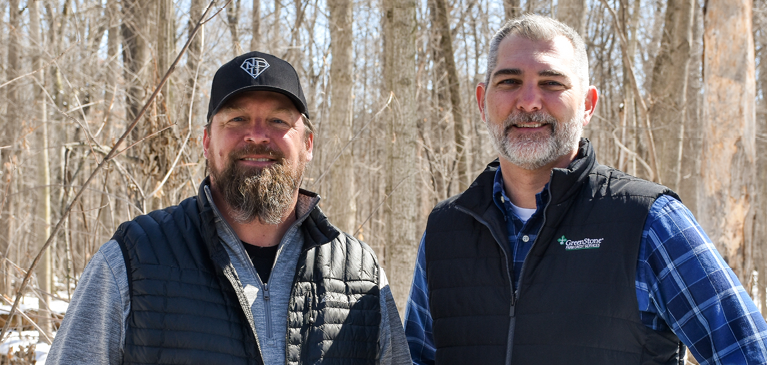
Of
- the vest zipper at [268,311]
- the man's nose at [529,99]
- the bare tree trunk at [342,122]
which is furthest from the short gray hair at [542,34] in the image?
the bare tree trunk at [342,122]

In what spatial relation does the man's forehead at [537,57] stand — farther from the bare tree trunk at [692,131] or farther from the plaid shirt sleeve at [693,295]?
the bare tree trunk at [692,131]

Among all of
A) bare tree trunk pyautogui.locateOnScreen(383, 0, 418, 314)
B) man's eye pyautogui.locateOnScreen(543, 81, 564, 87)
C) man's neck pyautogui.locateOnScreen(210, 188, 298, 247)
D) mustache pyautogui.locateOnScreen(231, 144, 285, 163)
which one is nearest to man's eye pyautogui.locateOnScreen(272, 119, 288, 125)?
mustache pyautogui.locateOnScreen(231, 144, 285, 163)

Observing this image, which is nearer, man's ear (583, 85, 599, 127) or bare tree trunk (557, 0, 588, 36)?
man's ear (583, 85, 599, 127)

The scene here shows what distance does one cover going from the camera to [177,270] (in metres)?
2.10

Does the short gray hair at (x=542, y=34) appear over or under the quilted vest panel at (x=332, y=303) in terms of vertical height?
over

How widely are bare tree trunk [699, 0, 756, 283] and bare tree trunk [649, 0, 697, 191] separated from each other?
5099 millimetres

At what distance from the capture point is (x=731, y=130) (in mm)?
5461

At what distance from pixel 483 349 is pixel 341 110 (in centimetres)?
466

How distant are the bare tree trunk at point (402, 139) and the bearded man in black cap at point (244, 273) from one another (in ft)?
11.7

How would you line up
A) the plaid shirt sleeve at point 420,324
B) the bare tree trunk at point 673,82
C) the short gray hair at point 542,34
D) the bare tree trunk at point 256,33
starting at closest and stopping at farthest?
the short gray hair at point 542,34 < the plaid shirt sleeve at point 420,324 < the bare tree trunk at point 256,33 < the bare tree trunk at point 673,82

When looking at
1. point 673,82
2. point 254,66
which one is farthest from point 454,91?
point 254,66

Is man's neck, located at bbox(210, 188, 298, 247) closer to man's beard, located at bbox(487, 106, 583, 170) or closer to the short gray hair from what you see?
man's beard, located at bbox(487, 106, 583, 170)

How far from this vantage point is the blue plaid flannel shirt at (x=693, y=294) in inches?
75.7

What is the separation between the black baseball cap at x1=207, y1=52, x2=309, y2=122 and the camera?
2357 millimetres
